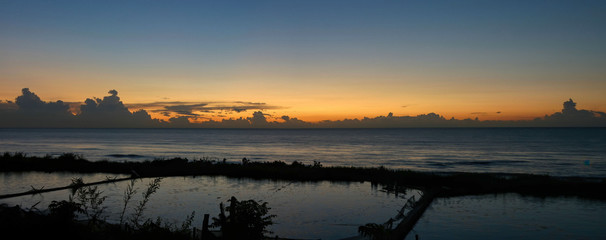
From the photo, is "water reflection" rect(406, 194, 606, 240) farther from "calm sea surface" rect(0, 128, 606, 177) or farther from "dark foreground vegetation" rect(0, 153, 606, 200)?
"calm sea surface" rect(0, 128, 606, 177)

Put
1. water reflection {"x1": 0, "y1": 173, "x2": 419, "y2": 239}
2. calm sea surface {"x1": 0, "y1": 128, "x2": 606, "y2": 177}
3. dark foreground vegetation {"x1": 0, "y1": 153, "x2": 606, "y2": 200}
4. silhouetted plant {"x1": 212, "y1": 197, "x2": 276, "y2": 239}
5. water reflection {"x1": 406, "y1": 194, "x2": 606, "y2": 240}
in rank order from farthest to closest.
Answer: calm sea surface {"x1": 0, "y1": 128, "x2": 606, "y2": 177} < dark foreground vegetation {"x1": 0, "y1": 153, "x2": 606, "y2": 200} < water reflection {"x1": 0, "y1": 173, "x2": 419, "y2": 239} < water reflection {"x1": 406, "y1": 194, "x2": 606, "y2": 240} < silhouetted plant {"x1": 212, "y1": 197, "x2": 276, "y2": 239}

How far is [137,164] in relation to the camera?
36.9 meters

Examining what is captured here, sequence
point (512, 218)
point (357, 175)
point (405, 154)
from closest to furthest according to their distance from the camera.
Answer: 1. point (512, 218)
2. point (357, 175)
3. point (405, 154)

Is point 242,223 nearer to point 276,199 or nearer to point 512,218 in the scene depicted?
point 276,199

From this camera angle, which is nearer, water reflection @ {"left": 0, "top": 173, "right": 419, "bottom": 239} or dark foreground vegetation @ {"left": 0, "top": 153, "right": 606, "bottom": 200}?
water reflection @ {"left": 0, "top": 173, "right": 419, "bottom": 239}

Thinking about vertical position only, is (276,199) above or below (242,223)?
below

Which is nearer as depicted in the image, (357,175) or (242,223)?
(242,223)

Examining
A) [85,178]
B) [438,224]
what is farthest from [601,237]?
[85,178]

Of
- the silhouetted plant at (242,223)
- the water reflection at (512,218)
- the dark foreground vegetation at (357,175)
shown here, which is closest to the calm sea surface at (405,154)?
the dark foreground vegetation at (357,175)

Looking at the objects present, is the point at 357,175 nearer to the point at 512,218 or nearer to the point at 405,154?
the point at 512,218

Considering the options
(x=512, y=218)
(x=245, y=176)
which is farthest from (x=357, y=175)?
(x=512, y=218)

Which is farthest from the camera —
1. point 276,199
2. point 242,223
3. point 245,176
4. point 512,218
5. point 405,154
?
point 405,154

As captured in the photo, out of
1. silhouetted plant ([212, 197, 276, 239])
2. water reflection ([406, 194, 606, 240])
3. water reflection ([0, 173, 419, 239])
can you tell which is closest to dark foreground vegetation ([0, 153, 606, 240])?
silhouetted plant ([212, 197, 276, 239])

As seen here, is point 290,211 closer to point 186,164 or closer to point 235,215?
point 235,215
